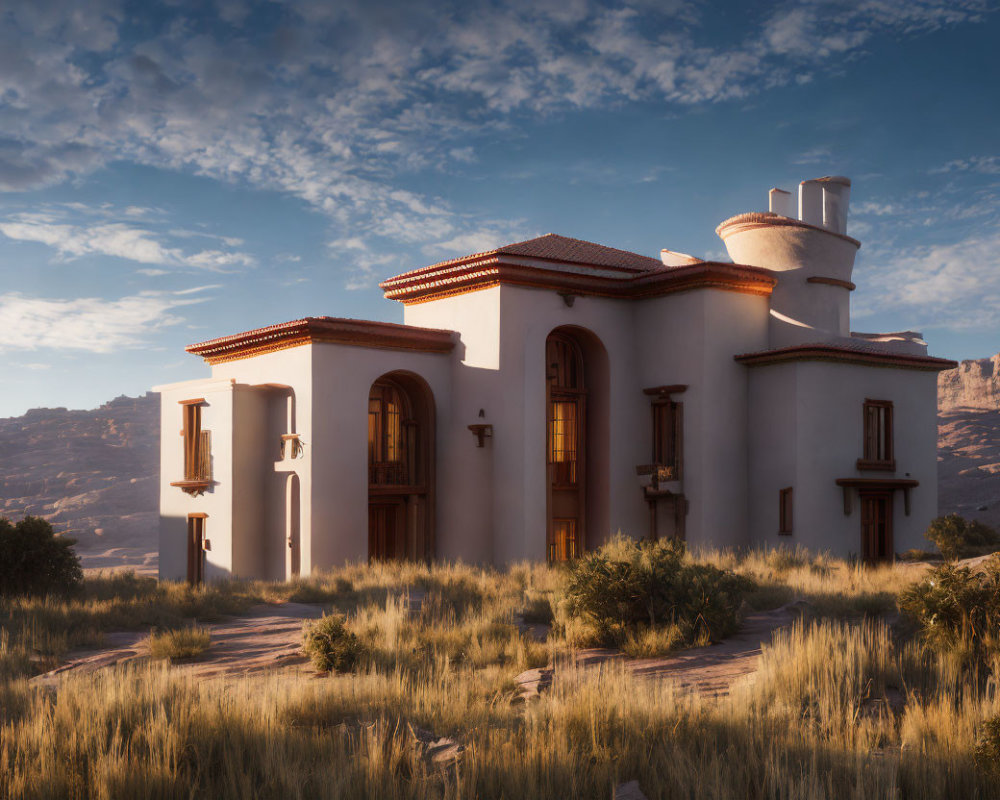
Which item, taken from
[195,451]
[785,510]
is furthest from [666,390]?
[195,451]

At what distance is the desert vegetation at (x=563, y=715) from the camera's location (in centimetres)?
614

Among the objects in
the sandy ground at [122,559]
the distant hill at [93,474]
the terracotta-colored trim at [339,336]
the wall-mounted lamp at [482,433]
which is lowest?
the sandy ground at [122,559]

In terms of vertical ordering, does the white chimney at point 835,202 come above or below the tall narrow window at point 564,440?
above

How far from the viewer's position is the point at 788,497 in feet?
76.4

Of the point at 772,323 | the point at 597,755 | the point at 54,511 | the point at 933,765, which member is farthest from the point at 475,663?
the point at 54,511

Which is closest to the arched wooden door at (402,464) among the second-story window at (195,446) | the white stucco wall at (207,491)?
the white stucco wall at (207,491)

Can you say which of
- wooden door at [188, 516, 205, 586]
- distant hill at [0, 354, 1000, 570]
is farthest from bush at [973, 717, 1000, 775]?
distant hill at [0, 354, 1000, 570]

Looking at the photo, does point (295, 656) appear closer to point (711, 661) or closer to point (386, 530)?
point (711, 661)

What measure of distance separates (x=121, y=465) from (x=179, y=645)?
83.6 metres

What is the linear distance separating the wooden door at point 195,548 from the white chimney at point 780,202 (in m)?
19.5

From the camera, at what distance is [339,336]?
2306cm

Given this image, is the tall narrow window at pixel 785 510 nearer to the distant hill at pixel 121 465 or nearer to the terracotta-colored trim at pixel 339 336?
the terracotta-colored trim at pixel 339 336

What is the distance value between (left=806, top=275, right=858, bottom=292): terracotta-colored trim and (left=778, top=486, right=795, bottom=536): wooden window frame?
6893 mm

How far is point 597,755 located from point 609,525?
18.3 m
